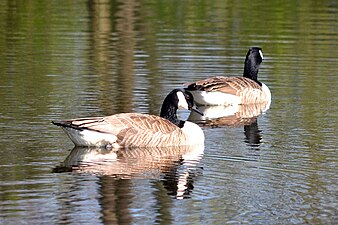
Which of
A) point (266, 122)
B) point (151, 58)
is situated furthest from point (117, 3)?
point (266, 122)

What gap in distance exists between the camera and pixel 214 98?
19.5m

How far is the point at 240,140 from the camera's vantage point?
15461 millimetres

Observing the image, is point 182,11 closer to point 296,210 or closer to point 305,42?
point 305,42

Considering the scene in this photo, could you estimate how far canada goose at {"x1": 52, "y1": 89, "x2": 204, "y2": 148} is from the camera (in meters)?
14.2

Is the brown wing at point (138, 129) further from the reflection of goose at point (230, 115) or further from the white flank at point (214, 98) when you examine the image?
the white flank at point (214, 98)

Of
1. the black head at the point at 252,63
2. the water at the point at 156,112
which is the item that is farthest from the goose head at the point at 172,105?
the black head at the point at 252,63

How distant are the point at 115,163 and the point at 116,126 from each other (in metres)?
1.16

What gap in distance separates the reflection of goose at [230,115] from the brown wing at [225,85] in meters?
0.35

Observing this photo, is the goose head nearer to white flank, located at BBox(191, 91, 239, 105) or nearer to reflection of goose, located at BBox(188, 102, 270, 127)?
reflection of goose, located at BBox(188, 102, 270, 127)

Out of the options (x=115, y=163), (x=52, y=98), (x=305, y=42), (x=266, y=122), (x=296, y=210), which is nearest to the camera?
(x=296, y=210)

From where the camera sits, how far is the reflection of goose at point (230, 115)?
1747 centimetres

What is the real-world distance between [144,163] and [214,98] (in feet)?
20.3

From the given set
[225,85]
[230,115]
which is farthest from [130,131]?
[225,85]

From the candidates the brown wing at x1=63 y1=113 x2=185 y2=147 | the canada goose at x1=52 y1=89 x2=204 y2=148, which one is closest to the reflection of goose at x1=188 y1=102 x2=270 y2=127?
the canada goose at x1=52 y1=89 x2=204 y2=148
